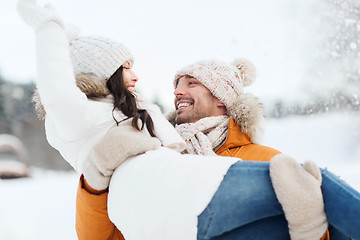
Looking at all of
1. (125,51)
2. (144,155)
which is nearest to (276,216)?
(144,155)

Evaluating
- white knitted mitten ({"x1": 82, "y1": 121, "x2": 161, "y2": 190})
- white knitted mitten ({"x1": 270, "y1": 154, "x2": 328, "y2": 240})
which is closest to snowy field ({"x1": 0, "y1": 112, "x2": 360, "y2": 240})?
white knitted mitten ({"x1": 270, "y1": 154, "x2": 328, "y2": 240})

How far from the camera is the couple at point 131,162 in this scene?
0.75 m

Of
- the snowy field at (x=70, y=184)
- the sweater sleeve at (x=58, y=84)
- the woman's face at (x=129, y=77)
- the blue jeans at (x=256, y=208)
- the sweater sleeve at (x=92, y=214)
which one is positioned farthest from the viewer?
the snowy field at (x=70, y=184)

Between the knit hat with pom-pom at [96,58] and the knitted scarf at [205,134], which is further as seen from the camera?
the knitted scarf at [205,134]

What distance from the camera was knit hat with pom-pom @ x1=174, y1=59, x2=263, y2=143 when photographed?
61.4 inches

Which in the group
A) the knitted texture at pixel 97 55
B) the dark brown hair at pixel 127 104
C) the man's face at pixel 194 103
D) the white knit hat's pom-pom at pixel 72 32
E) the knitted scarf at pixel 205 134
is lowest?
the knitted scarf at pixel 205 134

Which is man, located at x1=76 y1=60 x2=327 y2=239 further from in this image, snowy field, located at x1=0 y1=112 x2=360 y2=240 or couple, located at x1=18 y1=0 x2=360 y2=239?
snowy field, located at x1=0 y1=112 x2=360 y2=240

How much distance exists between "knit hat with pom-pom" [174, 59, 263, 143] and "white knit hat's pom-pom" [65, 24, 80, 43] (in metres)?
0.68

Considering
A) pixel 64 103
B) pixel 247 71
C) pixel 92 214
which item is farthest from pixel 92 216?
pixel 247 71

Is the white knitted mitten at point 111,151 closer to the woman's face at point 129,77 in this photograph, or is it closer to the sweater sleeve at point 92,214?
the sweater sleeve at point 92,214

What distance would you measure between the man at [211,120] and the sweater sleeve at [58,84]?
230 mm

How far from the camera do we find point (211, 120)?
1603 millimetres

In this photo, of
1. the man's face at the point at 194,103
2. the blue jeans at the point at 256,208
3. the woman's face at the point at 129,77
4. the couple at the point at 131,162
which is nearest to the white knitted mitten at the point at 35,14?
the couple at the point at 131,162

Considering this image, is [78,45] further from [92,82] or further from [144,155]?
[144,155]
